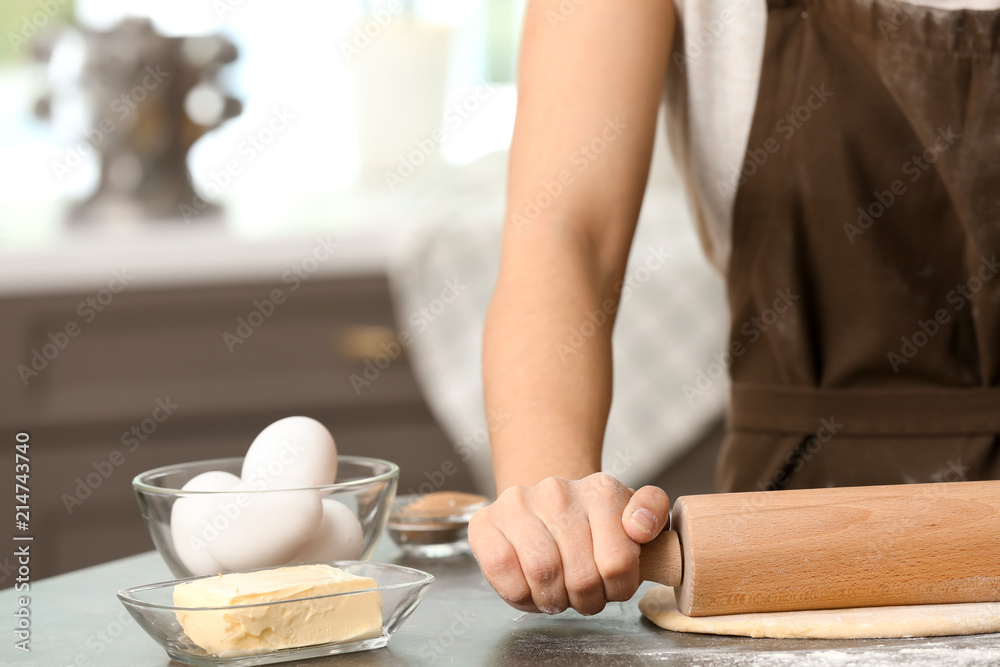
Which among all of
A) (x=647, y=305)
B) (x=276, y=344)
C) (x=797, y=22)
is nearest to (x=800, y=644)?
(x=797, y=22)

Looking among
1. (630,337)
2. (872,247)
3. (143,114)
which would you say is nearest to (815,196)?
(872,247)

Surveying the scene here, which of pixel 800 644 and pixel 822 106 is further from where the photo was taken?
pixel 822 106

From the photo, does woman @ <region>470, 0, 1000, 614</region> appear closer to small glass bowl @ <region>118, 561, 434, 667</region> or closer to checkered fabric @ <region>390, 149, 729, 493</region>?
small glass bowl @ <region>118, 561, 434, 667</region>

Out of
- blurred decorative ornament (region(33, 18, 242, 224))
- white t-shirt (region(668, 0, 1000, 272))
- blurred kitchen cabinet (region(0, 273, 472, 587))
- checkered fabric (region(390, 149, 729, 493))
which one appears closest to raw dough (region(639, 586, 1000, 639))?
white t-shirt (region(668, 0, 1000, 272))

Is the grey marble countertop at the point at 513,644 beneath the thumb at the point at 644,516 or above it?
beneath

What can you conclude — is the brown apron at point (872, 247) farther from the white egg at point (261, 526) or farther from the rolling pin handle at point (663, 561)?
the white egg at point (261, 526)

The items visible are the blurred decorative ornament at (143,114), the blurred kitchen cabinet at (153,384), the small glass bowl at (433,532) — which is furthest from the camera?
the blurred decorative ornament at (143,114)

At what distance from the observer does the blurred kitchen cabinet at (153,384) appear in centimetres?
202

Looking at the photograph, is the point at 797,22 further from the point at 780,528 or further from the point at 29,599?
the point at 29,599

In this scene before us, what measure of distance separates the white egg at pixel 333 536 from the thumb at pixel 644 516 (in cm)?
17

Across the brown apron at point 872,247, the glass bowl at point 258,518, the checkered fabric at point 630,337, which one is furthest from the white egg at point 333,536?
the checkered fabric at point 630,337

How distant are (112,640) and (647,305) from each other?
5.21 ft

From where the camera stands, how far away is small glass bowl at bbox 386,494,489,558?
0.74m

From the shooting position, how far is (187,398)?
2.03 metres
